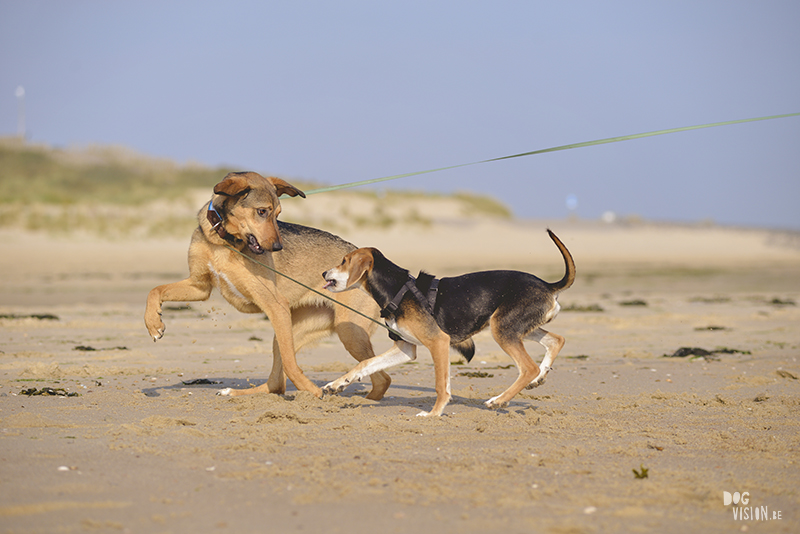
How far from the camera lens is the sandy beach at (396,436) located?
412 cm

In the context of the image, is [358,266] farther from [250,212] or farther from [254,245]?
[250,212]

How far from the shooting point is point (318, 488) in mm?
4504

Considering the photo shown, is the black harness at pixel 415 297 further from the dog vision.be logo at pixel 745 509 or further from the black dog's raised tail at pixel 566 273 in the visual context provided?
the dog vision.be logo at pixel 745 509

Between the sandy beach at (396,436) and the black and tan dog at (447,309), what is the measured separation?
46 cm

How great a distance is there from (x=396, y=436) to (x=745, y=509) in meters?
2.58

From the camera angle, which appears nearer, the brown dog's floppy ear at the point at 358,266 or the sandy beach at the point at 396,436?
the sandy beach at the point at 396,436

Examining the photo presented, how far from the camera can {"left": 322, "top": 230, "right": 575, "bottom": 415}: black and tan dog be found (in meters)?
6.88

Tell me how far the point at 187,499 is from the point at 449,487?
1.52 metres

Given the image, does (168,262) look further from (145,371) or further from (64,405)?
(64,405)

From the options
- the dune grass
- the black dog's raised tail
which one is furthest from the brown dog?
the dune grass

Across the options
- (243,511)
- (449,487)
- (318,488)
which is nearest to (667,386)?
(449,487)

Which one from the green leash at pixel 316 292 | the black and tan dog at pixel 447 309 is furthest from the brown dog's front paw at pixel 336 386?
the green leash at pixel 316 292

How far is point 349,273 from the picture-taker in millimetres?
7066

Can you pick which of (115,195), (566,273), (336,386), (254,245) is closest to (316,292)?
(254,245)
